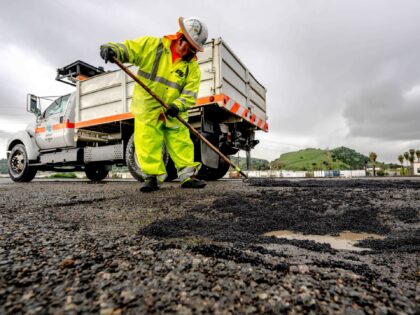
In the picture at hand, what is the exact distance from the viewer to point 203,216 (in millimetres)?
2061

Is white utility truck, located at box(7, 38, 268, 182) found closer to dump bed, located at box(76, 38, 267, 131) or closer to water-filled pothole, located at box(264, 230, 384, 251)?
dump bed, located at box(76, 38, 267, 131)

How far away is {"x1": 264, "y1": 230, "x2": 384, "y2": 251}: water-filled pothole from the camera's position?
59.0 inches

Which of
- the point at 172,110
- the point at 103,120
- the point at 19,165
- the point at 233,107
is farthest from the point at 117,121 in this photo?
the point at 19,165

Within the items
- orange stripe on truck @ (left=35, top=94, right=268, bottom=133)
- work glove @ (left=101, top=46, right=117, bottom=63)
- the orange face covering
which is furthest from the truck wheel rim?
the orange face covering

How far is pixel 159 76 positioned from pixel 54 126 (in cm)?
494

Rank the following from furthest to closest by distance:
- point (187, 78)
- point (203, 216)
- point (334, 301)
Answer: point (187, 78) < point (203, 216) < point (334, 301)

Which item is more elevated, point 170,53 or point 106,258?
point 170,53

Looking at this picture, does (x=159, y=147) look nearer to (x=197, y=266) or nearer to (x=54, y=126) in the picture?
(x=197, y=266)

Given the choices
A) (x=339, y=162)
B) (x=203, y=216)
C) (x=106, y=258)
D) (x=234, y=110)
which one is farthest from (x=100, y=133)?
(x=339, y=162)

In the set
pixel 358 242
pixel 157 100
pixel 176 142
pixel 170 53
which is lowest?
pixel 358 242

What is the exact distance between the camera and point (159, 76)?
3.43m

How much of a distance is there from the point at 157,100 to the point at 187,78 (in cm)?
62

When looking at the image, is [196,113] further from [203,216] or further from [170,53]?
[203,216]

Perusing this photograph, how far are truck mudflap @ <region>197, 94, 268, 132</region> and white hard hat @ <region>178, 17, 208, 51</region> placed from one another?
126cm
